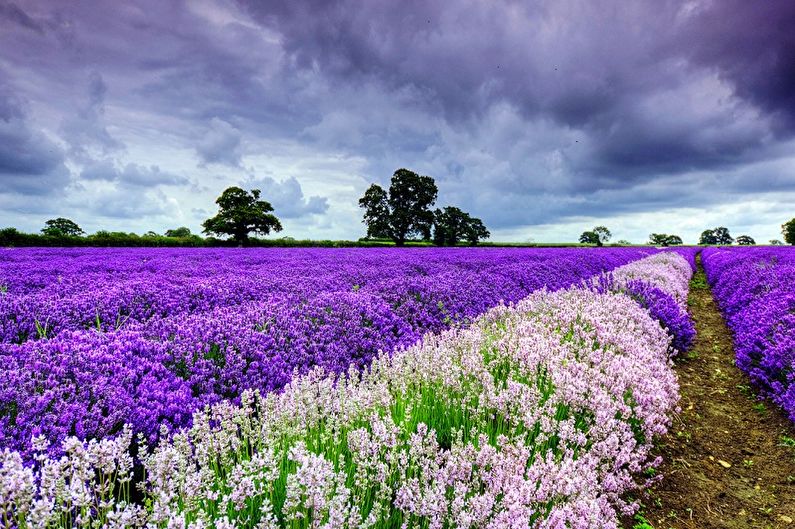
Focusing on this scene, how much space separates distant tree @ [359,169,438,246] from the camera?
45938mm

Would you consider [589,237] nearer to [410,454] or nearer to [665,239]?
[665,239]

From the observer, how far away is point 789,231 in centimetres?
6297

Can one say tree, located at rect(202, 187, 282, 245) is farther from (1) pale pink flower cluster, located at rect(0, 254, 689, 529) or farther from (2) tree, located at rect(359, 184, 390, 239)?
(1) pale pink flower cluster, located at rect(0, 254, 689, 529)

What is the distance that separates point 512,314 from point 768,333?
4.01m

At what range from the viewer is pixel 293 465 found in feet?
7.07

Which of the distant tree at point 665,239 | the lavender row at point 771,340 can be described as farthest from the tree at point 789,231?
the lavender row at point 771,340

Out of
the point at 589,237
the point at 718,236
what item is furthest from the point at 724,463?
the point at 718,236

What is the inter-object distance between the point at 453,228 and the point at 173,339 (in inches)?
1925

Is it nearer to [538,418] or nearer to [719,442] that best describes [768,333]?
[719,442]

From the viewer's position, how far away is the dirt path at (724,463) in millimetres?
3314

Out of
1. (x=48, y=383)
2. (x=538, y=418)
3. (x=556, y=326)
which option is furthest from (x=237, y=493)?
(x=556, y=326)

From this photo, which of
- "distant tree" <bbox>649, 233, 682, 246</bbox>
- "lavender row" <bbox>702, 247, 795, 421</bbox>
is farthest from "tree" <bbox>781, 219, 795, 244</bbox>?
"lavender row" <bbox>702, 247, 795, 421</bbox>

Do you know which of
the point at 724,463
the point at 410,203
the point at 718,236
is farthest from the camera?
the point at 718,236

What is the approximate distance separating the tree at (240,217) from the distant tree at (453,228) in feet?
60.4
